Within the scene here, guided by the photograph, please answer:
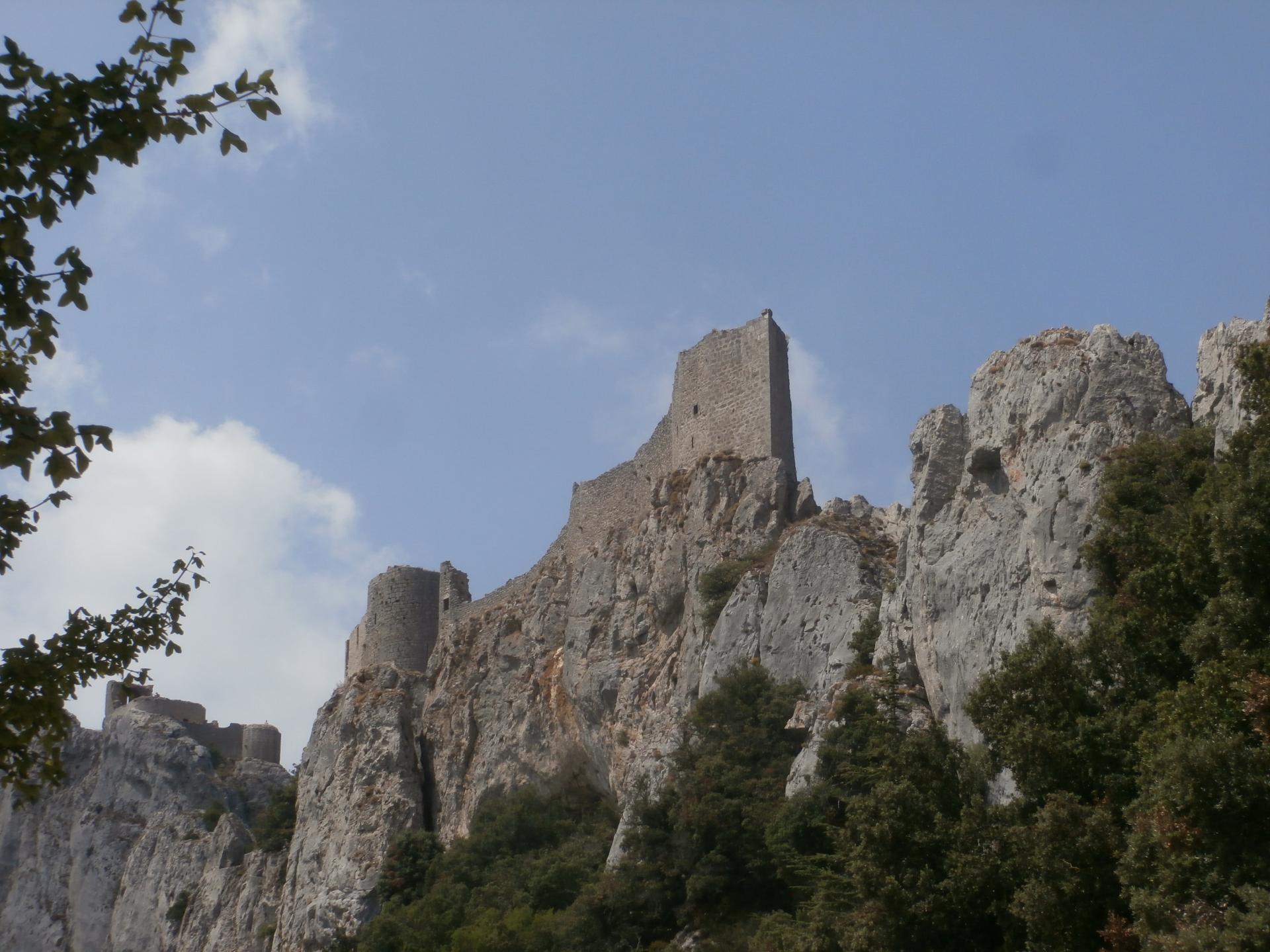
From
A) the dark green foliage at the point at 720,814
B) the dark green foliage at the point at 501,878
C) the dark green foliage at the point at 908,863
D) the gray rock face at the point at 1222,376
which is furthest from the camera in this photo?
the dark green foliage at the point at 501,878

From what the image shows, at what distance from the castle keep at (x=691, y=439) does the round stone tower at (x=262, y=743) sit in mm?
15977

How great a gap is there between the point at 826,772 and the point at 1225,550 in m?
10.2

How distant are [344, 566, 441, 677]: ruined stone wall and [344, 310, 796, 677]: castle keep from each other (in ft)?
0.14

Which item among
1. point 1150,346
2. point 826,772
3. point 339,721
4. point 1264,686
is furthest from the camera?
point 339,721

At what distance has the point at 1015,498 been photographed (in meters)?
22.9

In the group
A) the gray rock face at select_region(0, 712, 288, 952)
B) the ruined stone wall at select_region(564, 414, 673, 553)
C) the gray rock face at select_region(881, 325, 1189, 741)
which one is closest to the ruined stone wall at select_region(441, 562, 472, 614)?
the ruined stone wall at select_region(564, 414, 673, 553)

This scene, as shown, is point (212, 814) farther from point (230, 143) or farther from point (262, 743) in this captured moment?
point (230, 143)

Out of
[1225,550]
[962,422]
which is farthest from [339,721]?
[1225,550]

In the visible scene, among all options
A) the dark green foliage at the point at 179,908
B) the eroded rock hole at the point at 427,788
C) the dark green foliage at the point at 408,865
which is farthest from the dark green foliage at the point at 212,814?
the dark green foliage at the point at 408,865

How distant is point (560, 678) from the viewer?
128ft

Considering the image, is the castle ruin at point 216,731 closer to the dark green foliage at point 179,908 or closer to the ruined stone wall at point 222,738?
the ruined stone wall at point 222,738

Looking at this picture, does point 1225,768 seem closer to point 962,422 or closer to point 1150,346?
point 1150,346

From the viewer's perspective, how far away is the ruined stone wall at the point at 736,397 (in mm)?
36062

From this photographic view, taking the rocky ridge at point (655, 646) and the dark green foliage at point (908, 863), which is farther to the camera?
the rocky ridge at point (655, 646)
